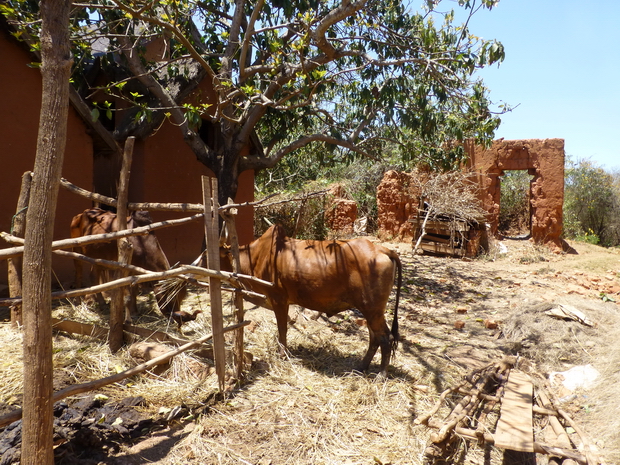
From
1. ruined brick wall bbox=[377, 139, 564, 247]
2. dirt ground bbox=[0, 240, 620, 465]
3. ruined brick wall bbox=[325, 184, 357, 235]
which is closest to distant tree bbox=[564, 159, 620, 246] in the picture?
ruined brick wall bbox=[377, 139, 564, 247]

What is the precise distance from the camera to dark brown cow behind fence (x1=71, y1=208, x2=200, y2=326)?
577cm

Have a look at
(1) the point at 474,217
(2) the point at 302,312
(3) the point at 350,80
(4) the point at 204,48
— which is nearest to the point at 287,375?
(2) the point at 302,312

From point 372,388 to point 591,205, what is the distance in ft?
59.7

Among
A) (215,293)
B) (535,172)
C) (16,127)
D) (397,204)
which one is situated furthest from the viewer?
(397,204)

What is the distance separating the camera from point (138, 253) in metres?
6.30

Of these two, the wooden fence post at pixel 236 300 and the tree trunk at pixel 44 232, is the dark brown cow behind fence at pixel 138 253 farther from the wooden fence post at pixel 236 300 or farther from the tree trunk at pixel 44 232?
the tree trunk at pixel 44 232

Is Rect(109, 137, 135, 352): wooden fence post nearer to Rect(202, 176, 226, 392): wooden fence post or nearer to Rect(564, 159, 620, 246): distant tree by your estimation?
Rect(202, 176, 226, 392): wooden fence post

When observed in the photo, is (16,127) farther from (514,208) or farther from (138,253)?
(514,208)

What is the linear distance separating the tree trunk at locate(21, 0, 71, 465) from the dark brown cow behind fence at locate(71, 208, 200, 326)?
8.71ft

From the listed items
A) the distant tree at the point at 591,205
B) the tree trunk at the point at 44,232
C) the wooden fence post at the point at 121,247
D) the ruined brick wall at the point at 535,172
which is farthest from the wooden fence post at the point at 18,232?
the distant tree at the point at 591,205

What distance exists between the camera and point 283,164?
51.3ft

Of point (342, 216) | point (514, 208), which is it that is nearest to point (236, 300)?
point (342, 216)

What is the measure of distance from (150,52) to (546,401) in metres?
11.8

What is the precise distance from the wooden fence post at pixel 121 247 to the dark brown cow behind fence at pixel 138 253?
597 mm
